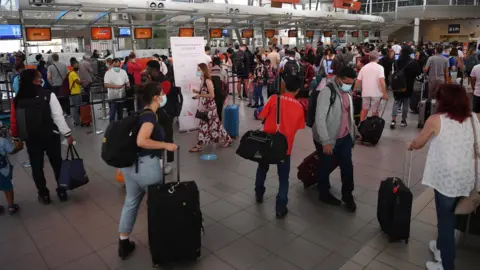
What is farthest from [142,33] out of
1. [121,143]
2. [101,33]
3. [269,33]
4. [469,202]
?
[469,202]

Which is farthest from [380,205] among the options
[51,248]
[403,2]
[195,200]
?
[403,2]

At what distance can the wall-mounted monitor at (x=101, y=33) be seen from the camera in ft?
44.1

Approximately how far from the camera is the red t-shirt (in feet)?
12.9

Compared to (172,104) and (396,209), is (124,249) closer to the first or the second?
(396,209)

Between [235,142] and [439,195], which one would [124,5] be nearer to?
[235,142]

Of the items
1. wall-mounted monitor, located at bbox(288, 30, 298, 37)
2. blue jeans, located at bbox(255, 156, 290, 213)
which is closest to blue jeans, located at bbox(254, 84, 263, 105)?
blue jeans, located at bbox(255, 156, 290, 213)

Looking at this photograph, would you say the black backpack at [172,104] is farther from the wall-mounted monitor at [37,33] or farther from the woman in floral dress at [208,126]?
the wall-mounted monitor at [37,33]

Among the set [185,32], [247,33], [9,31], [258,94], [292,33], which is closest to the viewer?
[258,94]

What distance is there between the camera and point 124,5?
11953 mm

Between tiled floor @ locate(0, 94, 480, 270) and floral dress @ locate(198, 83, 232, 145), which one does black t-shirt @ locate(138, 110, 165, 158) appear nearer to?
tiled floor @ locate(0, 94, 480, 270)

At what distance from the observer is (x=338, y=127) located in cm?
417

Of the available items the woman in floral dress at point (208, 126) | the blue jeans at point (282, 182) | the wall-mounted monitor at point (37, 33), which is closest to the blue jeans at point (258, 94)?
the woman in floral dress at point (208, 126)

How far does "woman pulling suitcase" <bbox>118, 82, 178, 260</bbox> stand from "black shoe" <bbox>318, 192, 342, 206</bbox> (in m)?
2.17

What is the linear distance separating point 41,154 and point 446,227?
4353 millimetres
